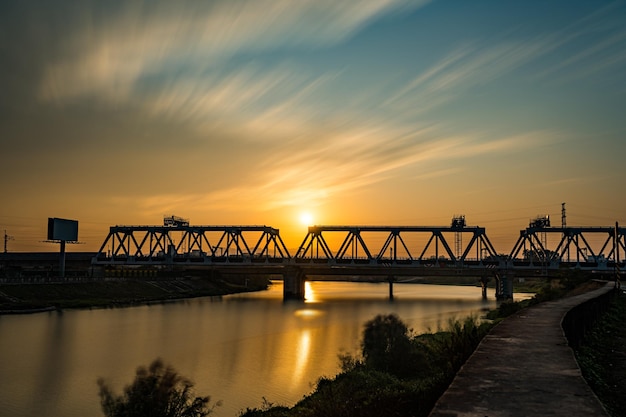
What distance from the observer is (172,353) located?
4262cm

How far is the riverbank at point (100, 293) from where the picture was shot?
76562mm

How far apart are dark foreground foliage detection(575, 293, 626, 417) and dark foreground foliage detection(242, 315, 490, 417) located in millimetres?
3350

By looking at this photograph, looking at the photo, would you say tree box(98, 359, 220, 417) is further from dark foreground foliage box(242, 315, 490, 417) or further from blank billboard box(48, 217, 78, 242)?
blank billboard box(48, 217, 78, 242)

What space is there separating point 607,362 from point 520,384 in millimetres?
10332

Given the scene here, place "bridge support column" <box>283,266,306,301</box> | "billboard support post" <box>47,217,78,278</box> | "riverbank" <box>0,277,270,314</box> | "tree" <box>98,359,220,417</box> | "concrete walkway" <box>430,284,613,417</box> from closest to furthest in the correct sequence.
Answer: "concrete walkway" <box>430,284,613,417</box>, "tree" <box>98,359,220,417</box>, "riverbank" <box>0,277,270,314</box>, "billboard support post" <box>47,217,78,278</box>, "bridge support column" <box>283,266,306,301</box>

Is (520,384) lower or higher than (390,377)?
higher

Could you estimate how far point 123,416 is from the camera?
17.3 metres

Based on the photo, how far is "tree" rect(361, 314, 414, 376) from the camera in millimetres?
29000

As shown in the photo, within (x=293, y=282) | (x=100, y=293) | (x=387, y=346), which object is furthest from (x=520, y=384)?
(x=293, y=282)

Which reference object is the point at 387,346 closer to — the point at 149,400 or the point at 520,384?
the point at 149,400

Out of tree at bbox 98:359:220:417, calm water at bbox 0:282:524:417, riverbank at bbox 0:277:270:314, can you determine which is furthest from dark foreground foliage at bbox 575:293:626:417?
riverbank at bbox 0:277:270:314

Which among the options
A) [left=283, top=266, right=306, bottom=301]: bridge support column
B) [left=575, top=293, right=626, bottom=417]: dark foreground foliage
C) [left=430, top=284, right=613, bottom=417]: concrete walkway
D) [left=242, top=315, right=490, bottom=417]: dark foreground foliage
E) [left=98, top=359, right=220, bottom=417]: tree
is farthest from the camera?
[left=283, top=266, right=306, bottom=301]: bridge support column

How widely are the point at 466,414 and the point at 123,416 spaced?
1222 centimetres

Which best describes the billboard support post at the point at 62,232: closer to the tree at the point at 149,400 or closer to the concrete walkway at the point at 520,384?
the tree at the point at 149,400
